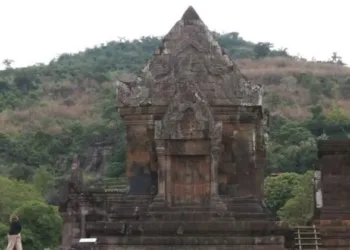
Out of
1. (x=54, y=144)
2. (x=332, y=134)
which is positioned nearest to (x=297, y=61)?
(x=54, y=144)

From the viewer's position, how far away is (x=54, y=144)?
4872 inches

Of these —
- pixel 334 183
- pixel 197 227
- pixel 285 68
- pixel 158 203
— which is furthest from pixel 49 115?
pixel 197 227

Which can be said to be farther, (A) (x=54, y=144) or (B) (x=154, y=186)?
(A) (x=54, y=144)

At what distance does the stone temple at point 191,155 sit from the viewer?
21719 mm

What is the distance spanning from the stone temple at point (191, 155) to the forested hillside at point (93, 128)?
32.2 m

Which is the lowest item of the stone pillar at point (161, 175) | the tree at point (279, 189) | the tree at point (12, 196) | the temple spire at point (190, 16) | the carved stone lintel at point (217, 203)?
the tree at point (12, 196)

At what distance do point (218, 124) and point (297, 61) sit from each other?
161510mm

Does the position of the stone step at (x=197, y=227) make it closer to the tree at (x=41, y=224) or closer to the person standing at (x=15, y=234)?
the person standing at (x=15, y=234)

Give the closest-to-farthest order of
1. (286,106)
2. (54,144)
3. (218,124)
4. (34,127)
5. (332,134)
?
(218,124) → (332,134) → (54,144) → (286,106) → (34,127)

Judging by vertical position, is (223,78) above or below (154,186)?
above

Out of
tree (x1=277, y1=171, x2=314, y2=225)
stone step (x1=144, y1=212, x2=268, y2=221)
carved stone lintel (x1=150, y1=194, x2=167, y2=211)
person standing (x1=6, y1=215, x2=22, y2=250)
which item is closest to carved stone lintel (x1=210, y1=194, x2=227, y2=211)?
stone step (x1=144, y1=212, x2=268, y2=221)

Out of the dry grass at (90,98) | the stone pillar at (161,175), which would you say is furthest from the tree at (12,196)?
the stone pillar at (161,175)

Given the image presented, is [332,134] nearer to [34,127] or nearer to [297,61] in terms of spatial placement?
[34,127]

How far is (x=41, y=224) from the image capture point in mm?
67125
